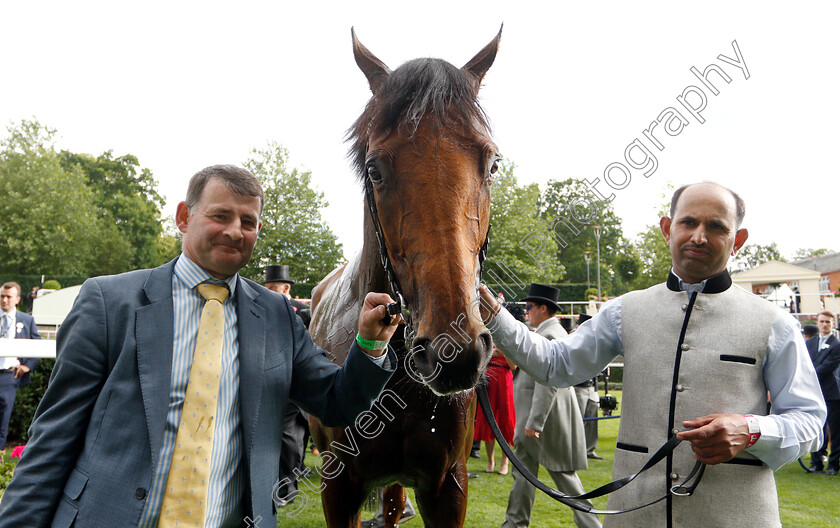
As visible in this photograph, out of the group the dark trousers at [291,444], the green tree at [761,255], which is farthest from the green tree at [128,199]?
the green tree at [761,255]

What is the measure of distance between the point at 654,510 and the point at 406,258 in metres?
1.38

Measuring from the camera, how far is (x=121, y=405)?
1.63 metres

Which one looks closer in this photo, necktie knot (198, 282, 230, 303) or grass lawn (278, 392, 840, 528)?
necktie knot (198, 282, 230, 303)

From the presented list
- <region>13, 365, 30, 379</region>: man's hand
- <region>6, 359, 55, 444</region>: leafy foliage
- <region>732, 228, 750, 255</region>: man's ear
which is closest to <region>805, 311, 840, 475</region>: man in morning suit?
<region>732, 228, 750, 255</region>: man's ear

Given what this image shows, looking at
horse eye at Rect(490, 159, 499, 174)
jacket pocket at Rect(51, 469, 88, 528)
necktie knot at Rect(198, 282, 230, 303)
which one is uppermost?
horse eye at Rect(490, 159, 499, 174)

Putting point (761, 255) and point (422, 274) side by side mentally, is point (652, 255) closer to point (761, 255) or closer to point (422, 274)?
point (422, 274)

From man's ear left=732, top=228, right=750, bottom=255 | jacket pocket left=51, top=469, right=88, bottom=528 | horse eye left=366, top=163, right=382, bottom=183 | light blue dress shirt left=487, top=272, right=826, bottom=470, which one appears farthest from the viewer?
man's ear left=732, top=228, right=750, bottom=255

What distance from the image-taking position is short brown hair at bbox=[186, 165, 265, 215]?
6.20ft

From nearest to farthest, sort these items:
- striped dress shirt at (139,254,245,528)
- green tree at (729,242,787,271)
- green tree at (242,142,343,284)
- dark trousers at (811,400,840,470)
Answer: striped dress shirt at (139,254,245,528), dark trousers at (811,400,840,470), green tree at (242,142,343,284), green tree at (729,242,787,271)

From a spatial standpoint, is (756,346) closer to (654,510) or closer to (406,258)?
(654,510)

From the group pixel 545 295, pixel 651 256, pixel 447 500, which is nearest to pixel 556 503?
pixel 545 295

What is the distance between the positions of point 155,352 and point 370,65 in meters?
1.67

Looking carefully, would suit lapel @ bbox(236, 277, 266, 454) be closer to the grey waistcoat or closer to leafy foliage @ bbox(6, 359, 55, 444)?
the grey waistcoat

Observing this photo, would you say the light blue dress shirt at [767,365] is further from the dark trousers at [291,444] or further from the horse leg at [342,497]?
the dark trousers at [291,444]
